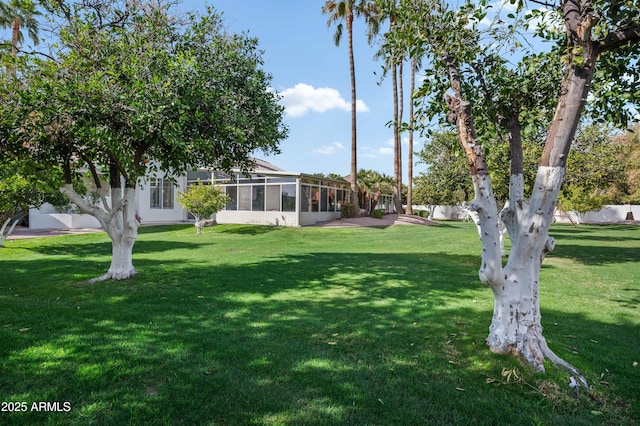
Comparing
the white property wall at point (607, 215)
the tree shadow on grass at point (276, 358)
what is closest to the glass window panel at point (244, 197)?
the tree shadow on grass at point (276, 358)

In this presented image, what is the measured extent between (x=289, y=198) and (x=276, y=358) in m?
19.9

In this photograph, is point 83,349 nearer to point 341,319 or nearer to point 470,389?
point 341,319

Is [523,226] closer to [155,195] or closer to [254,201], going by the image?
[254,201]

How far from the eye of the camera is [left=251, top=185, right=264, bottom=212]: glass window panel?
2420cm

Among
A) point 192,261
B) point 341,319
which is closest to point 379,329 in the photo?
point 341,319

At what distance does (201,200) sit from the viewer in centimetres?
1842

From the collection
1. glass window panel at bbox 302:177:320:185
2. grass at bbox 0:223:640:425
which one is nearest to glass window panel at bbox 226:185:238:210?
glass window panel at bbox 302:177:320:185

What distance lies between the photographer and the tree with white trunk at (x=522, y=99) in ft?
11.0

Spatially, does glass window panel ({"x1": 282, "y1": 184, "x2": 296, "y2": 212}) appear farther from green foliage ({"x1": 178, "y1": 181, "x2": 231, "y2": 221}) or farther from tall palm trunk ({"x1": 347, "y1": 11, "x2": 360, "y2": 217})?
tall palm trunk ({"x1": 347, "y1": 11, "x2": 360, "y2": 217})

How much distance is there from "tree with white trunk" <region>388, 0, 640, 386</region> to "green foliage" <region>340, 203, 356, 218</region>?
23.2 meters

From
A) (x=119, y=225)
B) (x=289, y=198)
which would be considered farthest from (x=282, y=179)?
(x=119, y=225)

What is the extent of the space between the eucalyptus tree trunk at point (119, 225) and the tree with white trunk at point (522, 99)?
630cm

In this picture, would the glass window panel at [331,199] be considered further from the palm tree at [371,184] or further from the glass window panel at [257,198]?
the glass window panel at [257,198]

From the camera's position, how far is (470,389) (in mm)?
3139
